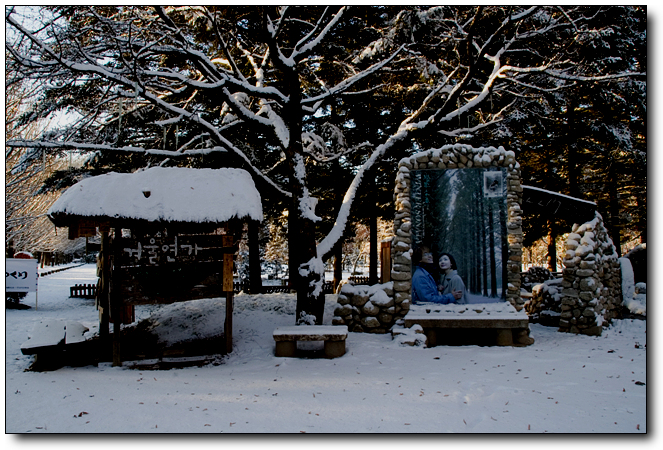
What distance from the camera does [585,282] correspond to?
9.01 m

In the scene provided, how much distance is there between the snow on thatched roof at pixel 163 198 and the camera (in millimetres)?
6809

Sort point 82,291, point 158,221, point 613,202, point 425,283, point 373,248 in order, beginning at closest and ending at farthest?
1. point 158,221
2. point 425,283
3. point 613,202
4. point 82,291
5. point 373,248

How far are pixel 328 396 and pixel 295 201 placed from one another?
184 inches

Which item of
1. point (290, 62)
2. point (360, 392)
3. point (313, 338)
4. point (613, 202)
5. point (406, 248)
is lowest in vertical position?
point (360, 392)

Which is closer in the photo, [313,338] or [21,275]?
[313,338]

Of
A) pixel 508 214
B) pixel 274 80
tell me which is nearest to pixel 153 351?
pixel 508 214

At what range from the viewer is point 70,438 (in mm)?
4414

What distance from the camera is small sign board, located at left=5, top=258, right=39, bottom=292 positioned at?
1059 cm

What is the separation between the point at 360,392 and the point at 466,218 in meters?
4.92

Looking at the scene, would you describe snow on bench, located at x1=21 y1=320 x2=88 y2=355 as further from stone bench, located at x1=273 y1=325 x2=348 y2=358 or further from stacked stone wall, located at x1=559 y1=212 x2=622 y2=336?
stacked stone wall, located at x1=559 y1=212 x2=622 y2=336

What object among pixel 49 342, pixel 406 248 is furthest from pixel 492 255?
pixel 49 342

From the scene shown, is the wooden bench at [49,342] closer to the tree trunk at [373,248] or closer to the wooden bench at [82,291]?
the wooden bench at [82,291]

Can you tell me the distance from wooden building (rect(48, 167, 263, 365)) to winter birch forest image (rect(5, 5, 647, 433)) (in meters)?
0.03

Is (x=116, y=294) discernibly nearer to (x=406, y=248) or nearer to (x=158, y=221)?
(x=158, y=221)
